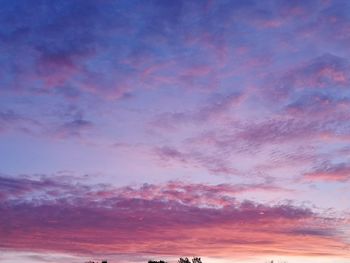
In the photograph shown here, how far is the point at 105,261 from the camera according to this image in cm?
14112

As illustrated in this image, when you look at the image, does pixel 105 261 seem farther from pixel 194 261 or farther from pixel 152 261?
pixel 194 261

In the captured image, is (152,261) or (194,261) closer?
(194,261)

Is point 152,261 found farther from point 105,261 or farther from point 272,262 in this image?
point 272,262

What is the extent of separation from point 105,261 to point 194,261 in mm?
28033

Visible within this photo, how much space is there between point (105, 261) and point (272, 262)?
165 ft

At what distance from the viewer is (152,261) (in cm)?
14400

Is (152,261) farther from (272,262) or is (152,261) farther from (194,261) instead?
(272,262)

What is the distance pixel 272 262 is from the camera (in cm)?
14000

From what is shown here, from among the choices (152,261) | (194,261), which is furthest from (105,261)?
(194,261)

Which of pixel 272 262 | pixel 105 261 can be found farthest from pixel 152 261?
pixel 272 262

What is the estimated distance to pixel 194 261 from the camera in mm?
132625

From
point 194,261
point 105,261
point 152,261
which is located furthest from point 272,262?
point 105,261

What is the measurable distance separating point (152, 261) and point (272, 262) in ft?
120

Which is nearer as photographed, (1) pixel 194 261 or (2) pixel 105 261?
(1) pixel 194 261
